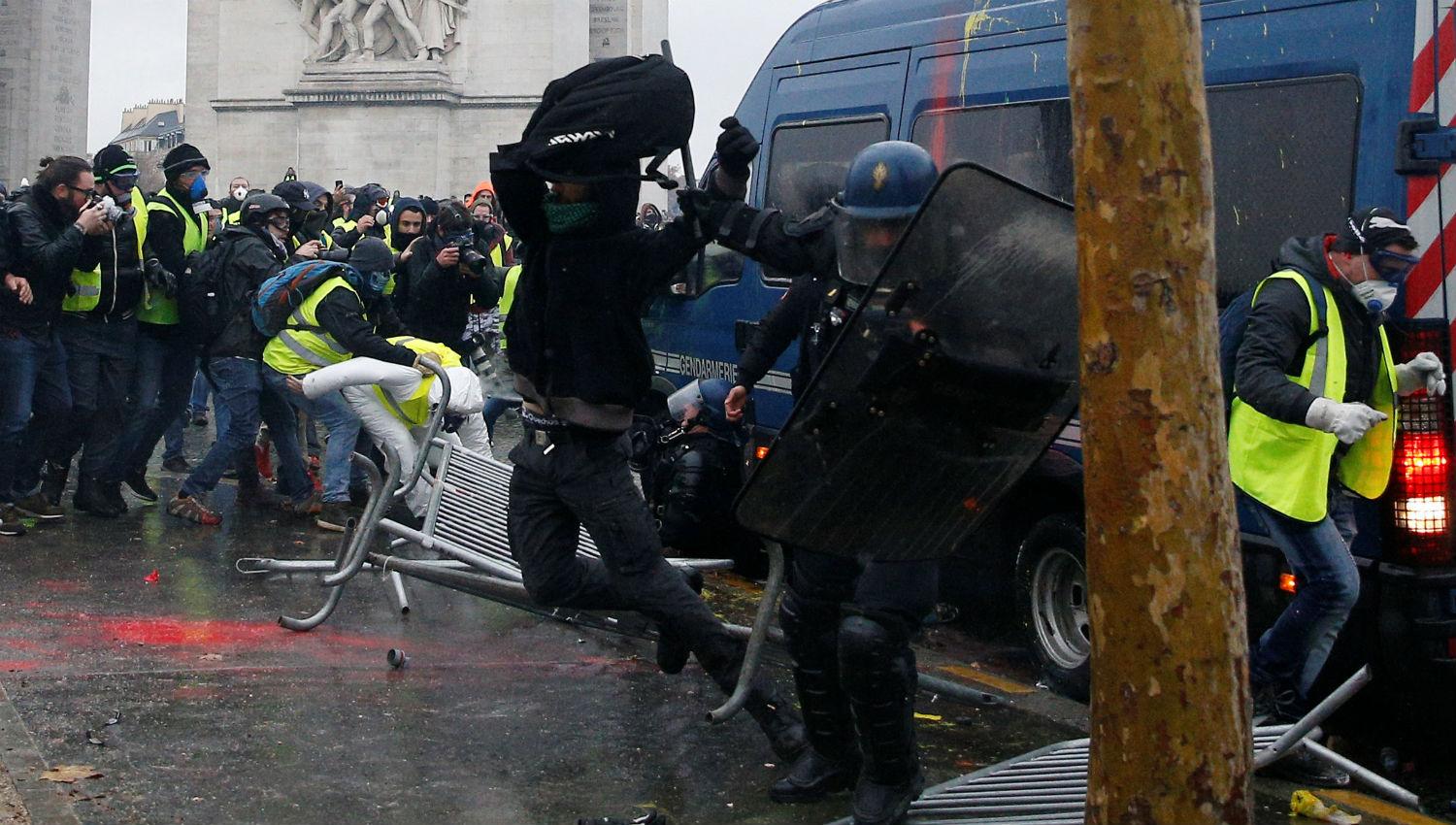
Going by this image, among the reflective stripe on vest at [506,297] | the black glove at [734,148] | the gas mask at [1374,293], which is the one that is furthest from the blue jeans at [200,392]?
the gas mask at [1374,293]

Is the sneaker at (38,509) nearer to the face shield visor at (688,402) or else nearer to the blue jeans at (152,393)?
the blue jeans at (152,393)

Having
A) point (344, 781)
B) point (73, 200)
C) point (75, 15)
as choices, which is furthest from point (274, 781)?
point (75, 15)

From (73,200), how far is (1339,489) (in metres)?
6.40

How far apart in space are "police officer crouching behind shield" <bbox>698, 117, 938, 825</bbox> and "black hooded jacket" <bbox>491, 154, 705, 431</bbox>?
1.11ft

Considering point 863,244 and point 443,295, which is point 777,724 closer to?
point 863,244

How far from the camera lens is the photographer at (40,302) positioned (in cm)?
873

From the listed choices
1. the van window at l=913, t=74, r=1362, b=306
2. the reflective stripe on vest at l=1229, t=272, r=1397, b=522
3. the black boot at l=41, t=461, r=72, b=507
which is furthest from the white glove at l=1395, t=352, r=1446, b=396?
the black boot at l=41, t=461, r=72, b=507

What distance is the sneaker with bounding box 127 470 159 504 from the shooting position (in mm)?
9922

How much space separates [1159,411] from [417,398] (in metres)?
6.06

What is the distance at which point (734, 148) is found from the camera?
4430 mm

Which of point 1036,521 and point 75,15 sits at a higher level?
point 75,15

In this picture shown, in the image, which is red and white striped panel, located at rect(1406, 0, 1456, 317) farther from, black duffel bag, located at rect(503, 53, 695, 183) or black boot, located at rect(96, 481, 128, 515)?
black boot, located at rect(96, 481, 128, 515)

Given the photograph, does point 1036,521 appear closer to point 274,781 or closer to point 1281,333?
point 1281,333

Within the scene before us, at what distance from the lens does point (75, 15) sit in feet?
110
